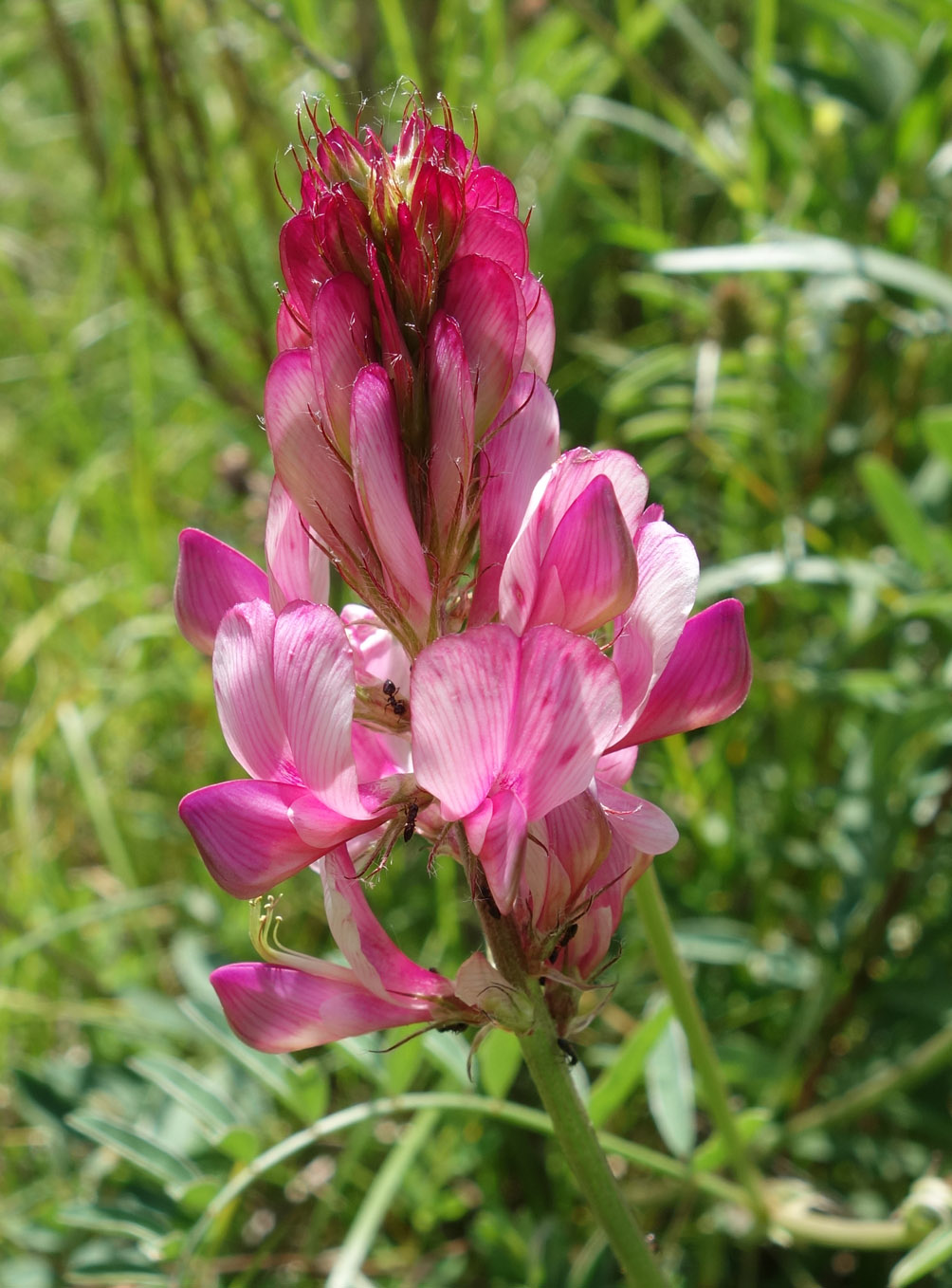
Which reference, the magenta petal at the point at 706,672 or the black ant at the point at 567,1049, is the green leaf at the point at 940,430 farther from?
the black ant at the point at 567,1049

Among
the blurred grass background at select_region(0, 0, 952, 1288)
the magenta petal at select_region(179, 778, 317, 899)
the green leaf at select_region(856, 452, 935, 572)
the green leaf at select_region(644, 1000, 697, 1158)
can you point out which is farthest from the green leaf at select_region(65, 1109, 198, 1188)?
the green leaf at select_region(856, 452, 935, 572)

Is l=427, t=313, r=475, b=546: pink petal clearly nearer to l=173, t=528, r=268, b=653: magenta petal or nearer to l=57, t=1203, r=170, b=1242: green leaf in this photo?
l=173, t=528, r=268, b=653: magenta petal

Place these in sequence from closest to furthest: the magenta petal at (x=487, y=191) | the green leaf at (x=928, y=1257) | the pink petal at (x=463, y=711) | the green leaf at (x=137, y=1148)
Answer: the pink petal at (x=463, y=711) → the magenta petal at (x=487, y=191) → the green leaf at (x=928, y=1257) → the green leaf at (x=137, y=1148)

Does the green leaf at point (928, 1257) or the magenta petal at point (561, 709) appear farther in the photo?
the green leaf at point (928, 1257)

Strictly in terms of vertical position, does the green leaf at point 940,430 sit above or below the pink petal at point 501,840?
below

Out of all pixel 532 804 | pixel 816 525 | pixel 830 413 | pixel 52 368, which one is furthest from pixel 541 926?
pixel 52 368

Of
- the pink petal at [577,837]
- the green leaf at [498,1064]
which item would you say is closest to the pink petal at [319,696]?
the pink petal at [577,837]

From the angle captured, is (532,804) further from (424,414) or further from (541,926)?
(424,414)

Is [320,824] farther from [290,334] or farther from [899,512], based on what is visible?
[899,512]
